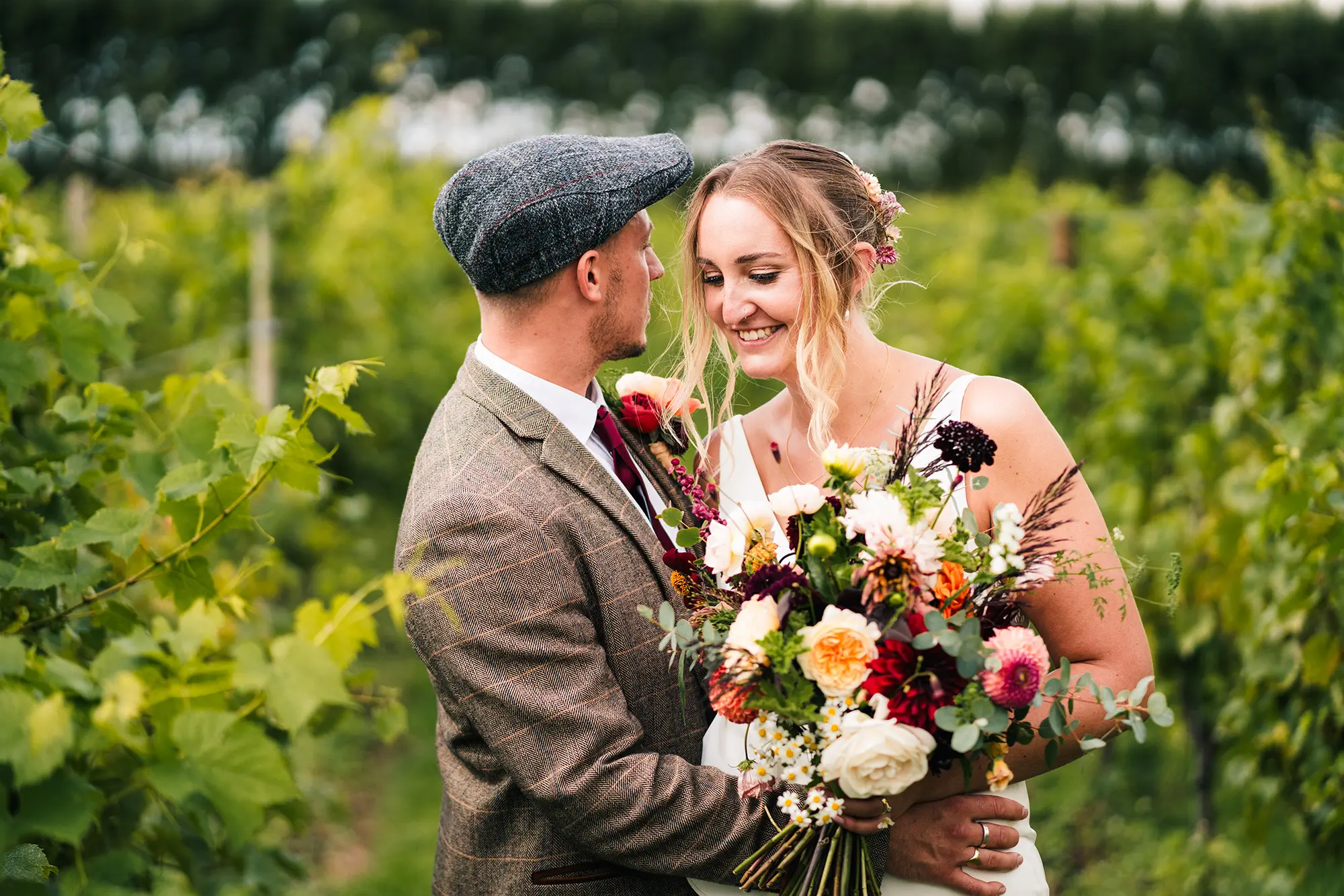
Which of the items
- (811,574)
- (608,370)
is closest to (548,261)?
(608,370)

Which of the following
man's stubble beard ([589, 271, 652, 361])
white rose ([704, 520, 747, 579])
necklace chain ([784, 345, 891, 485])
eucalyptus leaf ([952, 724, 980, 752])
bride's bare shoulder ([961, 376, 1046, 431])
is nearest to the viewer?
eucalyptus leaf ([952, 724, 980, 752])

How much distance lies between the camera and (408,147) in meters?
16.8

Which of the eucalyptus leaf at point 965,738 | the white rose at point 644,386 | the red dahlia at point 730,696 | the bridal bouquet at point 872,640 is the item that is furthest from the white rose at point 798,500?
the white rose at point 644,386

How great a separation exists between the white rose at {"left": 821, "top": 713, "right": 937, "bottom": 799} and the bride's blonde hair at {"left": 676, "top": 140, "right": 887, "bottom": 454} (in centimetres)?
85

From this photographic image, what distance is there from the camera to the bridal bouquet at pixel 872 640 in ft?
5.21

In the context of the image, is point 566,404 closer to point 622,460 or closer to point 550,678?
point 622,460

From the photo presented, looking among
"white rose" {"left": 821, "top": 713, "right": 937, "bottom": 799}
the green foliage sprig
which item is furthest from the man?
"white rose" {"left": 821, "top": 713, "right": 937, "bottom": 799}

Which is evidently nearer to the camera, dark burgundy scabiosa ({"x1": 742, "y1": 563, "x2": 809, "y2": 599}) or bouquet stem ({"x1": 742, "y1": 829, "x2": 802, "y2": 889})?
dark burgundy scabiosa ({"x1": 742, "y1": 563, "x2": 809, "y2": 599})

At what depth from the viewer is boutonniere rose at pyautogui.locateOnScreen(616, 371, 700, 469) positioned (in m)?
2.45

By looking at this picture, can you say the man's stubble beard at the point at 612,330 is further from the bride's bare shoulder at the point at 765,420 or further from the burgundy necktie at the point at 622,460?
the bride's bare shoulder at the point at 765,420

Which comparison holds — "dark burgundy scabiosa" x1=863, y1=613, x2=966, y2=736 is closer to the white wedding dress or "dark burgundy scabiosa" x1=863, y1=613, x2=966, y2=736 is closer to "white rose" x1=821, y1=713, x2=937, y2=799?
"white rose" x1=821, y1=713, x2=937, y2=799

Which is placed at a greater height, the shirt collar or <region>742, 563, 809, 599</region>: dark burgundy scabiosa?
the shirt collar

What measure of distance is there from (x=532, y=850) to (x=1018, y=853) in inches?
34.3

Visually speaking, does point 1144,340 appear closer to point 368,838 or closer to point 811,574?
point 811,574
